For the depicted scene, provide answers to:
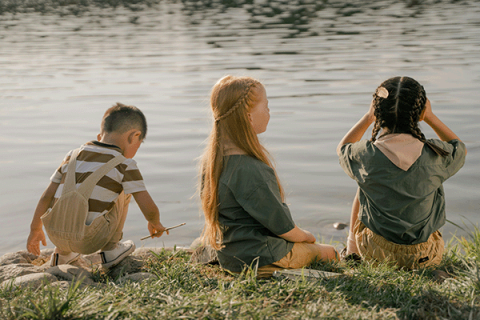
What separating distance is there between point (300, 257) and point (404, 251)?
74 cm

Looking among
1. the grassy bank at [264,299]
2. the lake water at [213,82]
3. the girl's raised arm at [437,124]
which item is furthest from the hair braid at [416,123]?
the lake water at [213,82]

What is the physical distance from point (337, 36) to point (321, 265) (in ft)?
52.6

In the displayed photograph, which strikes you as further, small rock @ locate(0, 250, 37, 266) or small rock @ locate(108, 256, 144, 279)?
small rock @ locate(0, 250, 37, 266)

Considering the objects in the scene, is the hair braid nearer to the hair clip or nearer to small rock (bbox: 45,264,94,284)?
the hair clip

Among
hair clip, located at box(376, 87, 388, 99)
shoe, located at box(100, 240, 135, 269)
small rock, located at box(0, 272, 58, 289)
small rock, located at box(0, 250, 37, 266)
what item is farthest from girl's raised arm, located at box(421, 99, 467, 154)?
small rock, located at box(0, 250, 37, 266)

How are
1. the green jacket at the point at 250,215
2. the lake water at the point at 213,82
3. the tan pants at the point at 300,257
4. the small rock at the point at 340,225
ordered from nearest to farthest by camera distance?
the green jacket at the point at 250,215 → the tan pants at the point at 300,257 → the small rock at the point at 340,225 → the lake water at the point at 213,82

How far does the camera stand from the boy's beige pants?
375cm

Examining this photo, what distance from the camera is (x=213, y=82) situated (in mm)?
11984

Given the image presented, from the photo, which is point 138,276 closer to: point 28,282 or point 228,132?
point 28,282

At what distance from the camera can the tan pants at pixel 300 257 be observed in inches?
137

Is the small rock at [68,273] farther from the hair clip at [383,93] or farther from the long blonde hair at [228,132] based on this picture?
the hair clip at [383,93]

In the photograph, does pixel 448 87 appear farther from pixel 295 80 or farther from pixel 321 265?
pixel 321 265

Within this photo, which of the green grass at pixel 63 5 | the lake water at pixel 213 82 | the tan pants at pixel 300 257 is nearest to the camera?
the tan pants at pixel 300 257

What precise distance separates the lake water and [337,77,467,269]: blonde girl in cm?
124
